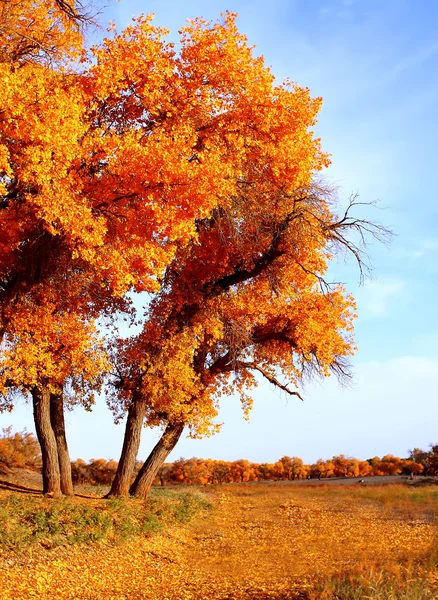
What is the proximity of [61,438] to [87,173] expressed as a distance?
8.97 metres

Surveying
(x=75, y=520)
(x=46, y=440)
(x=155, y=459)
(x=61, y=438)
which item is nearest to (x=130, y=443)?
(x=155, y=459)

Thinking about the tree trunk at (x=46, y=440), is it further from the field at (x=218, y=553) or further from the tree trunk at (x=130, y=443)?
the tree trunk at (x=130, y=443)

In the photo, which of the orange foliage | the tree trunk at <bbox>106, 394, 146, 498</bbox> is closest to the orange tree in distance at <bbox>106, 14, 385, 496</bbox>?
the tree trunk at <bbox>106, 394, 146, 498</bbox>

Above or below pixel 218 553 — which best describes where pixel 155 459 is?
above

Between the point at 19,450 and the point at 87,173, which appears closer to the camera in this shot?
the point at 87,173

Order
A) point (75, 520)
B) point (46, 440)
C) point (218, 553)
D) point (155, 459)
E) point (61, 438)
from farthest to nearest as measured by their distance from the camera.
Answer: point (155, 459) < point (61, 438) < point (46, 440) < point (218, 553) < point (75, 520)

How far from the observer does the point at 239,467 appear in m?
52.8

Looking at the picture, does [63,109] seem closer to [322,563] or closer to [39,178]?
[39,178]

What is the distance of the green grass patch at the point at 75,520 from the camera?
12.8 meters

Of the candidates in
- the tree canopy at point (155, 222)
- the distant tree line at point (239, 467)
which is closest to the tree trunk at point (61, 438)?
the tree canopy at point (155, 222)

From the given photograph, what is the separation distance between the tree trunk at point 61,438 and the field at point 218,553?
3.99ft

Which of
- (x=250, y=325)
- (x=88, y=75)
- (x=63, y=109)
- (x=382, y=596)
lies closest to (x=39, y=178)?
(x=63, y=109)

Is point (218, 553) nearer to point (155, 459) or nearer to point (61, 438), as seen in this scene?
point (155, 459)

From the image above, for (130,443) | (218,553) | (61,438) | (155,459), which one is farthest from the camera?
(155,459)
